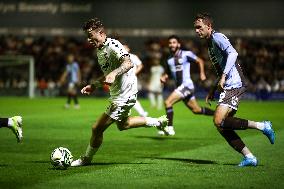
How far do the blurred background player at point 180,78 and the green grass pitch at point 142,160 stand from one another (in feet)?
2.17

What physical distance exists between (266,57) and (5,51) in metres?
15.2

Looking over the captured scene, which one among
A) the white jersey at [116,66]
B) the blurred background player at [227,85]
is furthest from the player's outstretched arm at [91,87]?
the blurred background player at [227,85]

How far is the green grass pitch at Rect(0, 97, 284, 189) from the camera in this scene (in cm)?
849

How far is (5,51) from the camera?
38.2m

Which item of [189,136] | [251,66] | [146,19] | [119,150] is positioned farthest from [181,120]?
[146,19]

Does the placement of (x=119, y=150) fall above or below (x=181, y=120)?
above

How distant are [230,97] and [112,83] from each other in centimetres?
183

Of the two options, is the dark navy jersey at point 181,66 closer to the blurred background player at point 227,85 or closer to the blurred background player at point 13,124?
the blurred background player at point 227,85

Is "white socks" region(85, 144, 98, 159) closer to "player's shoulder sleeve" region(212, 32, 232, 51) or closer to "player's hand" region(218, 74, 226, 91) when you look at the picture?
"player's hand" region(218, 74, 226, 91)

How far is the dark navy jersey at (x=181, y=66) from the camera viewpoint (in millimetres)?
16016

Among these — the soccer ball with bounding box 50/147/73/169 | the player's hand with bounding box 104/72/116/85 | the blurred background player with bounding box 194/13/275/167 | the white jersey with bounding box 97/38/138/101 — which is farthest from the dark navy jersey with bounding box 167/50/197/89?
the player's hand with bounding box 104/72/116/85

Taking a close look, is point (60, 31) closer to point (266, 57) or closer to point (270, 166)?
point (266, 57)

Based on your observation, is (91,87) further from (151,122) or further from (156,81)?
(156,81)

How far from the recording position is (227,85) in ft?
32.6
